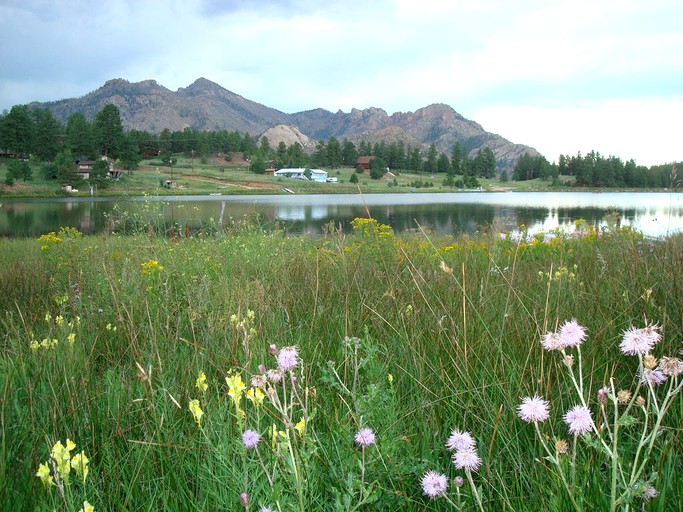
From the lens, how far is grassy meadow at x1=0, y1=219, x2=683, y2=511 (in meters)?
1.12

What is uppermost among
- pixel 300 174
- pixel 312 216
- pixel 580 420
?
pixel 300 174

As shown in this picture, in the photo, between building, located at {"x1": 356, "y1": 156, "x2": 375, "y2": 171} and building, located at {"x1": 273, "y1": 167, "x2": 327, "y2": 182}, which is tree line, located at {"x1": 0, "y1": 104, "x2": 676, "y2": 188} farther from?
building, located at {"x1": 273, "y1": 167, "x2": 327, "y2": 182}

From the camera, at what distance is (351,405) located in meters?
1.84

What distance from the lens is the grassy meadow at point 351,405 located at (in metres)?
1.12

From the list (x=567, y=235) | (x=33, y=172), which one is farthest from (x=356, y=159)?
(x=567, y=235)

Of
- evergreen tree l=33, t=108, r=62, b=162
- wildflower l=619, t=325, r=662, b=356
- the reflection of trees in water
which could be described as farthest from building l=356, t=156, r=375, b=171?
wildflower l=619, t=325, r=662, b=356

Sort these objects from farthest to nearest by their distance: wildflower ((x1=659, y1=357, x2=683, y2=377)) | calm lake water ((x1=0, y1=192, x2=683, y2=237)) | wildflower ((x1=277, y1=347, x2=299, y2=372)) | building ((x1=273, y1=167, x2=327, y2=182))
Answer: building ((x1=273, y1=167, x2=327, y2=182))
calm lake water ((x1=0, y1=192, x2=683, y2=237))
wildflower ((x1=277, y1=347, x2=299, y2=372))
wildflower ((x1=659, y1=357, x2=683, y2=377))

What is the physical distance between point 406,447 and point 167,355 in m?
1.36

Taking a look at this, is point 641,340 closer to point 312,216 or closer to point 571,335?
point 571,335

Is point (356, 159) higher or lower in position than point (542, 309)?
higher

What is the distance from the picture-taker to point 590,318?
2.48 m

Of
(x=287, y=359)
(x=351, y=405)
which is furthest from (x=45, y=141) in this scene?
(x=287, y=359)

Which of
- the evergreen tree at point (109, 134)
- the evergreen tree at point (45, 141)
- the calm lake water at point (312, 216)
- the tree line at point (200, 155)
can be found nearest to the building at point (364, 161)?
the tree line at point (200, 155)

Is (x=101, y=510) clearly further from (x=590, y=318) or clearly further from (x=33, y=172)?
(x=33, y=172)
